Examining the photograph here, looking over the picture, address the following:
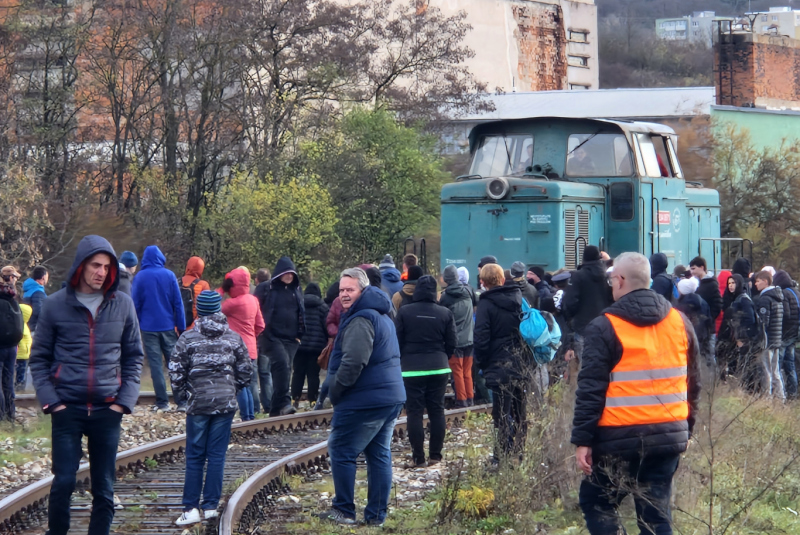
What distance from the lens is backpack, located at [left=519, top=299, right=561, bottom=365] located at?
855 cm

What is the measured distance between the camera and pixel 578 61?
2100 inches

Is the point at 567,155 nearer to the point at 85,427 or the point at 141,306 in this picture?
the point at 141,306

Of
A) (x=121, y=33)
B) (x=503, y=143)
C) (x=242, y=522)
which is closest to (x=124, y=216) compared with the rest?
(x=121, y=33)

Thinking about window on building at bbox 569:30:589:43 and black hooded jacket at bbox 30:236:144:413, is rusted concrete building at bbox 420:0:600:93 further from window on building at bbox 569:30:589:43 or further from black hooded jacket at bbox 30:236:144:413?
black hooded jacket at bbox 30:236:144:413

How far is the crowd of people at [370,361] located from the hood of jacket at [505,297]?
0.02 metres

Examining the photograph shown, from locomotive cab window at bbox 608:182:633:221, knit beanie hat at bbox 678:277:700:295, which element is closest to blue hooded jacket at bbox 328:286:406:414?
knit beanie hat at bbox 678:277:700:295

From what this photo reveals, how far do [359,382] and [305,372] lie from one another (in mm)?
6951

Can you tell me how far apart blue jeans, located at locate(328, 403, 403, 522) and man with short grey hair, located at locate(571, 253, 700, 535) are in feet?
6.89

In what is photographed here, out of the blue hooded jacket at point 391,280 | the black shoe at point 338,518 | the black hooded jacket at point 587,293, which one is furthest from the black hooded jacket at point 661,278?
the black shoe at point 338,518

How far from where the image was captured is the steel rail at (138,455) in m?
7.35

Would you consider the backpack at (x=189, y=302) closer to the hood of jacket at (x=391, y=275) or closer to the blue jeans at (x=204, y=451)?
the hood of jacket at (x=391, y=275)

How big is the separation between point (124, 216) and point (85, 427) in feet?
76.5

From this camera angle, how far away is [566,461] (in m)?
7.39

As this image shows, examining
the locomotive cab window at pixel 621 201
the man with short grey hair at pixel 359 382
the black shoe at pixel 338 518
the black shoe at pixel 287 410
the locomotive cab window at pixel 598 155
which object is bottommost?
the black shoe at pixel 287 410
